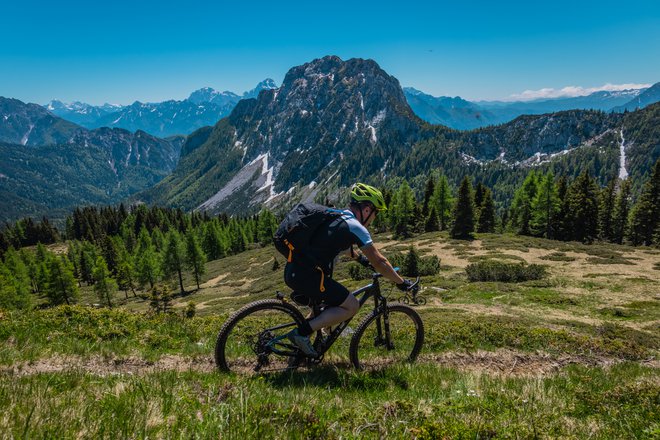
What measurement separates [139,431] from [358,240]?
11.2 feet

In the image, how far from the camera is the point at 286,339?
592cm

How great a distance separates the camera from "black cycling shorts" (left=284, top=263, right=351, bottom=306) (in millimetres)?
5426

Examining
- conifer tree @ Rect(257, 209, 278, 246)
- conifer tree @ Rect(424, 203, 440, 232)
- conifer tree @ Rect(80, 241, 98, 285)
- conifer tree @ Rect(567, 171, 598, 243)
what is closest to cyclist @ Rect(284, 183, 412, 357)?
conifer tree @ Rect(567, 171, 598, 243)

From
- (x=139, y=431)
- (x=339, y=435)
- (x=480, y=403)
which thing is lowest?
(x=480, y=403)

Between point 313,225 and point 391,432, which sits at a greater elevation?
point 313,225

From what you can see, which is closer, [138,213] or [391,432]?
[391,432]

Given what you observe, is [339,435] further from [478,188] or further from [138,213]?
[138,213]

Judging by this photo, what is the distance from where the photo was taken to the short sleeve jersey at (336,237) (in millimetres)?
5219

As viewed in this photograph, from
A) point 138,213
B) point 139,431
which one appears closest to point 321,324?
point 139,431

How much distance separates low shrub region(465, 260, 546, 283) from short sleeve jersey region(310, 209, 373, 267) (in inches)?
1057

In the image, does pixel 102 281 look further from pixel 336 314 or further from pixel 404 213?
pixel 336 314

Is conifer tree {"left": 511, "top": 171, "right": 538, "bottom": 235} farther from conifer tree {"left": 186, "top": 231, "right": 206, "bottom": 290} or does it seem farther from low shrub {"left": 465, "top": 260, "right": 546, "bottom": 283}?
conifer tree {"left": 186, "top": 231, "right": 206, "bottom": 290}

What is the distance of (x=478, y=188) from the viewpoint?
71.1m

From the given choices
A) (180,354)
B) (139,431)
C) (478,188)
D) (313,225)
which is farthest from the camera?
(478,188)
